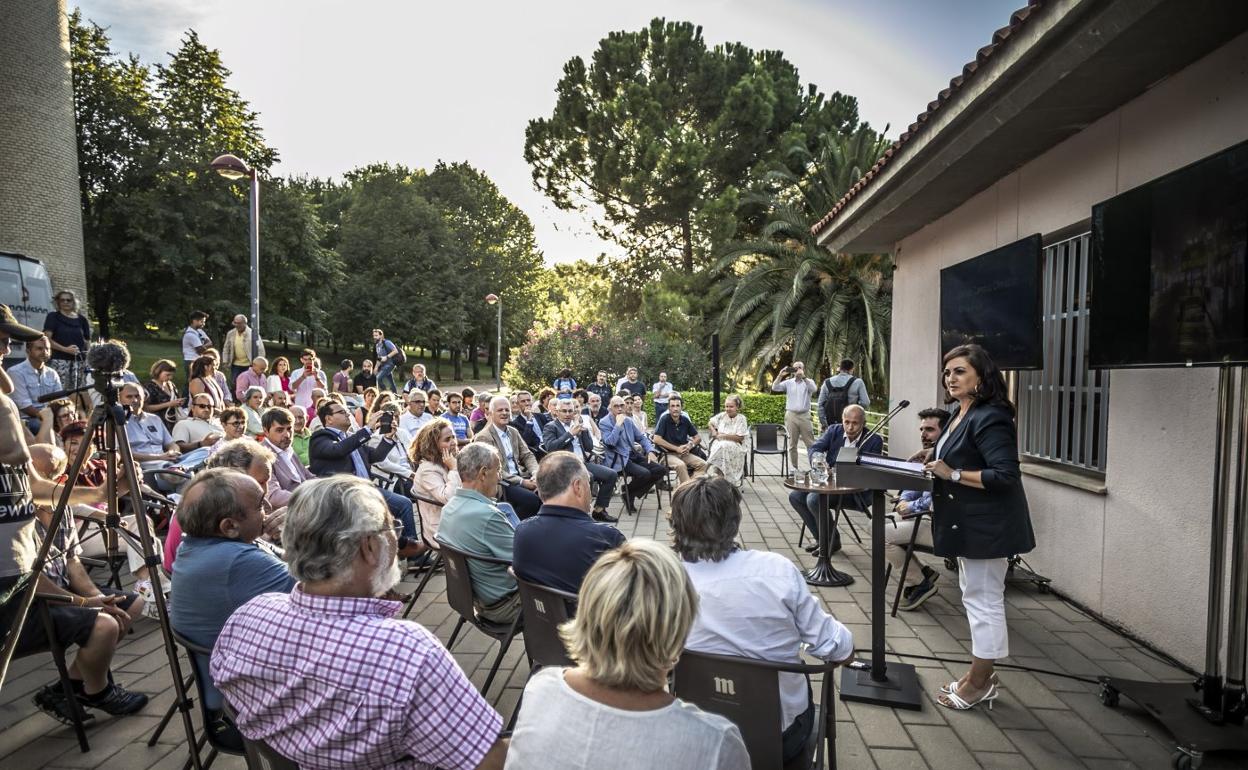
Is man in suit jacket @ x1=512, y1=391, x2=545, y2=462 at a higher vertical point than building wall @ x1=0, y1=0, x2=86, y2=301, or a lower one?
lower

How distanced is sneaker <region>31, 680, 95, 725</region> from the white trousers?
4.26m

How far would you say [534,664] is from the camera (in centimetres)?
284

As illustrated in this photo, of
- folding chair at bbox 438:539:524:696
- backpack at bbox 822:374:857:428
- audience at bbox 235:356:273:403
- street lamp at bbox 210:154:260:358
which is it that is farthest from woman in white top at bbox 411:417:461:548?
street lamp at bbox 210:154:260:358

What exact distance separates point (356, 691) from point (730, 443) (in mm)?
6910

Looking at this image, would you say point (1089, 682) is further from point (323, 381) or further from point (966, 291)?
point (323, 381)

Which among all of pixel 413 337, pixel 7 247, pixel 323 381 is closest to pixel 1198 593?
pixel 323 381

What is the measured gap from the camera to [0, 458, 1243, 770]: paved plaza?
9.20 feet

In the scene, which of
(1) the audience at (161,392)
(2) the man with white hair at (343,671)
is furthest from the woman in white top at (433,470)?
(1) the audience at (161,392)

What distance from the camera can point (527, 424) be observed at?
7793 millimetres

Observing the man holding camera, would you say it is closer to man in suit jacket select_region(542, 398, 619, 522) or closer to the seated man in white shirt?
man in suit jacket select_region(542, 398, 619, 522)

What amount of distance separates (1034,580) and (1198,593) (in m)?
1.55

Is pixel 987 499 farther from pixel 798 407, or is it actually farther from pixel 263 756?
pixel 798 407

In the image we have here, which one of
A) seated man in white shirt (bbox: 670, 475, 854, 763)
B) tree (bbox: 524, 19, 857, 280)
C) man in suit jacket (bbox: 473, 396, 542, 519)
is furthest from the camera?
tree (bbox: 524, 19, 857, 280)

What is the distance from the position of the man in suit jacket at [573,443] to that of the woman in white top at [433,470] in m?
2.51
